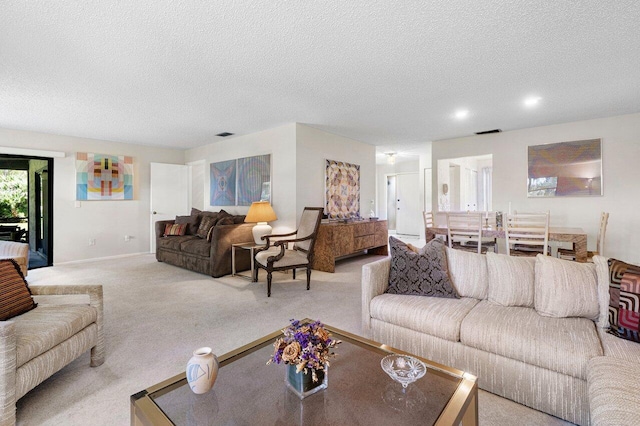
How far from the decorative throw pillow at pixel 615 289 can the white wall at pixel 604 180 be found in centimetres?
394

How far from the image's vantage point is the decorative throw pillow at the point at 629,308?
142 centimetres

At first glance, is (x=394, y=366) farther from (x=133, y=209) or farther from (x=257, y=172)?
(x=133, y=209)

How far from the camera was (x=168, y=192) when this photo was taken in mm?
6602

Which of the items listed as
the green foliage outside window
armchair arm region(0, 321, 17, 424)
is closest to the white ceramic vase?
armchair arm region(0, 321, 17, 424)

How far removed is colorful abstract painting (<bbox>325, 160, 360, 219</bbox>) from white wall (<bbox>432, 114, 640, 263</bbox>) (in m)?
2.48

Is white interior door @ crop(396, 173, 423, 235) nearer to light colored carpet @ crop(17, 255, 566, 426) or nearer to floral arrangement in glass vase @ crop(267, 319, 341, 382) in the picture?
light colored carpet @ crop(17, 255, 566, 426)

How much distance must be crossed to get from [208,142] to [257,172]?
5.59 ft

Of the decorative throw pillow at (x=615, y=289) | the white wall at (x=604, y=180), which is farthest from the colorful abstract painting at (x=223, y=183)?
the decorative throw pillow at (x=615, y=289)

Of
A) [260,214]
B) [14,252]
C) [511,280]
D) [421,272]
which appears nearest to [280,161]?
[260,214]

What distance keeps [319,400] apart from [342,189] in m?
4.68

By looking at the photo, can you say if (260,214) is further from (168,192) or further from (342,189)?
(168,192)

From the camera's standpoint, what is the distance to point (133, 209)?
20.4 feet

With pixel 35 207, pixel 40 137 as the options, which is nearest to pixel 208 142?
pixel 40 137

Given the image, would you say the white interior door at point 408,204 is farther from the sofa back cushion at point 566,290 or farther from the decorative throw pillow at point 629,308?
the decorative throw pillow at point 629,308
